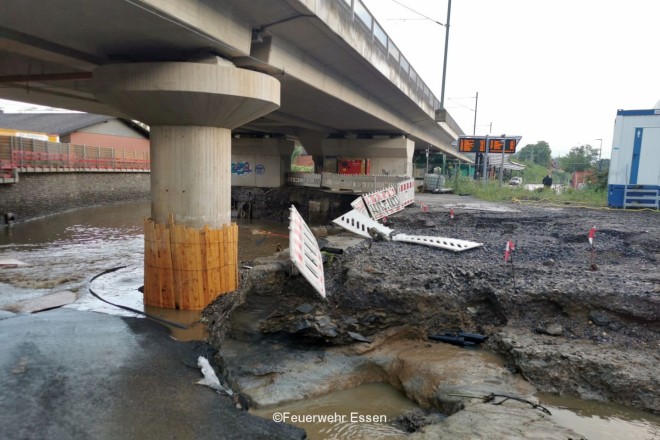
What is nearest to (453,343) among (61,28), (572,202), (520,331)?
(520,331)

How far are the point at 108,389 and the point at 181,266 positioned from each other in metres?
3.72

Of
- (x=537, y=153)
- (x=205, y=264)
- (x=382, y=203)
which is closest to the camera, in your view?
(x=205, y=264)

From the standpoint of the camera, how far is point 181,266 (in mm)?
9227

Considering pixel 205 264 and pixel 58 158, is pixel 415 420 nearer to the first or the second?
pixel 205 264

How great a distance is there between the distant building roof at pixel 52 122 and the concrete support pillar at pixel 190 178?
33950mm

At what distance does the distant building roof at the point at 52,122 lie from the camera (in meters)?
40.5

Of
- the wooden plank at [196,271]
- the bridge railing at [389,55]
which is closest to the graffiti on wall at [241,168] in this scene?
the bridge railing at [389,55]

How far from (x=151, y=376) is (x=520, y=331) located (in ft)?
18.2

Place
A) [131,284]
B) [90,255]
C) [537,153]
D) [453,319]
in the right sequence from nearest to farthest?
[453,319], [131,284], [90,255], [537,153]

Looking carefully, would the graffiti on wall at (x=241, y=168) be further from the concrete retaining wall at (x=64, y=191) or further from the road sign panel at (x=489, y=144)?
the road sign panel at (x=489, y=144)

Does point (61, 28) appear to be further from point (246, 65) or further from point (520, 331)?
point (520, 331)

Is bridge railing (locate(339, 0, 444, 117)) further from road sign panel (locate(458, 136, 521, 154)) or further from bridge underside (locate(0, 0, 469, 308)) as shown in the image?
road sign panel (locate(458, 136, 521, 154))

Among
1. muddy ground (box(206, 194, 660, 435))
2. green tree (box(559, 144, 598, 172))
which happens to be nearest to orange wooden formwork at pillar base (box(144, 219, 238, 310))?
muddy ground (box(206, 194, 660, 435))

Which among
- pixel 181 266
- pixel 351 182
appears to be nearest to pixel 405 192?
pixel 351 182
